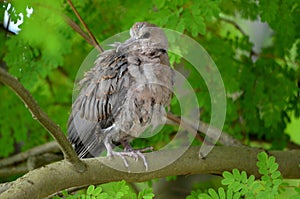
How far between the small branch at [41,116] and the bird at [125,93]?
121 mm

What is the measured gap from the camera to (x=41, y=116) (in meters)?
1.64

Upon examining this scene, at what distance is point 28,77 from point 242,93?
0.99 meters

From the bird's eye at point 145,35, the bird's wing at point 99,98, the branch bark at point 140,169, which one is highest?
the bird's eye at point 145,35

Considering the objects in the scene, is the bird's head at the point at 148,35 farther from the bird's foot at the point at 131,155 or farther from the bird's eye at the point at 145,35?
the bird's foot at the point at 131,155

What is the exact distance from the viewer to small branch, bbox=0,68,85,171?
1540 millimetres

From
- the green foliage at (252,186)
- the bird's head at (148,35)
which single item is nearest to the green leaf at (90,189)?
the green foliage at (252,186)

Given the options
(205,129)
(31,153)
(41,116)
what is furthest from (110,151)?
(31,153)

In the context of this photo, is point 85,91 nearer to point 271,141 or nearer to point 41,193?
point 41,193

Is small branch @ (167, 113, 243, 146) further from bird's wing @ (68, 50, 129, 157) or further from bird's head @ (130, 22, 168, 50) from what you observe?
bird's head @ (130, 22, 168, 50)

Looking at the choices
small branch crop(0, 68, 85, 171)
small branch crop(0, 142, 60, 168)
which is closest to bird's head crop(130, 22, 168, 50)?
small branch crop(0, 68, 85, 171)

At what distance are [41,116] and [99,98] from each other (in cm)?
27

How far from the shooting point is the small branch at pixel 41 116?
5.05 ft

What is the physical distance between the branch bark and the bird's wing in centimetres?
9

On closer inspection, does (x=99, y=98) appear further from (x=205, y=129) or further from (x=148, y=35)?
(x=205, y=129)
